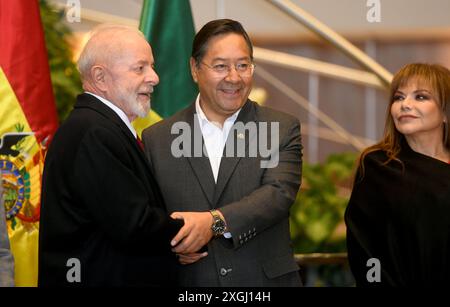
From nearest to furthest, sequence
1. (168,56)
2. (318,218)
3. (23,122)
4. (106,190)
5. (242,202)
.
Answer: (106,190)
(242,202)
(23,122)
(168,56)
(318,218)

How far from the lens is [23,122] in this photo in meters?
3.28

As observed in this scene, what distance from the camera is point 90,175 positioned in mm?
2316

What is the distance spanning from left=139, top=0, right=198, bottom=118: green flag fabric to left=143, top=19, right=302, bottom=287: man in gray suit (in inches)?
28.2

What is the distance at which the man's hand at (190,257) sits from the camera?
255cm

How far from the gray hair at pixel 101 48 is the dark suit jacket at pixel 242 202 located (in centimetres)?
43

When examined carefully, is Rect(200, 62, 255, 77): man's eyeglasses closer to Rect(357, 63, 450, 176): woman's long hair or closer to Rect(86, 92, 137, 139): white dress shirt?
Rect(86, 92, 137, 139): white dress shirt

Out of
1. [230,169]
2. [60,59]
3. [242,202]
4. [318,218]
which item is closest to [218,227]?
[242,202]

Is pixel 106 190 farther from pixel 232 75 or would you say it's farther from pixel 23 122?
pixel 23 122

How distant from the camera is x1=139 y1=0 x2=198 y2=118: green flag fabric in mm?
3607

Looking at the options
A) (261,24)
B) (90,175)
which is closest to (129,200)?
(90,175)

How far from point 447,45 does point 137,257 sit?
14.4 feet

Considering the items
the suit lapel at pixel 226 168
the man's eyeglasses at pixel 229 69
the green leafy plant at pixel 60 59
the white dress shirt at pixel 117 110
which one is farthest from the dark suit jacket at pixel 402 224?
the green leafy plant at pixel 60 59

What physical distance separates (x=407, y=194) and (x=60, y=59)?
2280 millimetres

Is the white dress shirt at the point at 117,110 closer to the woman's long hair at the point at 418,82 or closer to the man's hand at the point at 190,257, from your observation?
the man's hand at the point at 190,257
